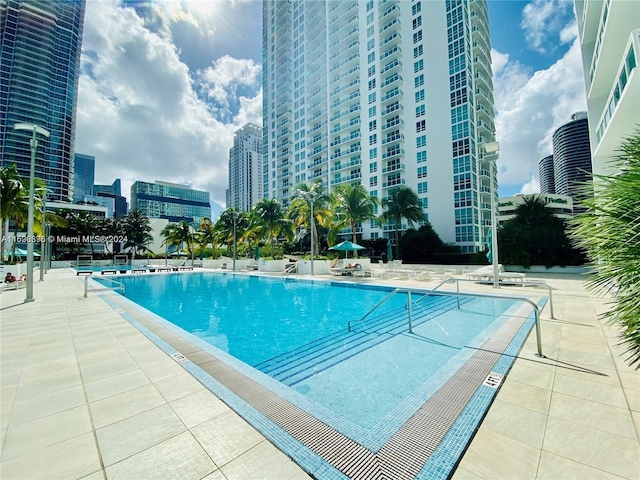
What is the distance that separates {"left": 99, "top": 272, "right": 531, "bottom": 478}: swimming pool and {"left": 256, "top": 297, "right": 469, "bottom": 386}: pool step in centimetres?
2

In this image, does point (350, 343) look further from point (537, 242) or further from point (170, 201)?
point (170, 201)

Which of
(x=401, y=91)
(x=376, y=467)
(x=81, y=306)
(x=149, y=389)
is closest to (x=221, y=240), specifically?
(x=81, y=306)

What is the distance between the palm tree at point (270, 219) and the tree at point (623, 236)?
2345cm

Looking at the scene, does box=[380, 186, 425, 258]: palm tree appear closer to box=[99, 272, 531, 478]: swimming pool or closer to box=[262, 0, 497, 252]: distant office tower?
box=[262, 0, 497, 252]: distant office tower

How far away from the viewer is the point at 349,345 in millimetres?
5926

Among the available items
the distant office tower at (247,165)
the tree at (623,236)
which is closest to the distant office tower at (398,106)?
the tree at (623,236)

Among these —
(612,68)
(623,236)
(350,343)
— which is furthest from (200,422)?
(612,68)

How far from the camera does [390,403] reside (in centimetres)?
364

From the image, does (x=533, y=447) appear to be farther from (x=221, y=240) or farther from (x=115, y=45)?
(x=221, y=240)

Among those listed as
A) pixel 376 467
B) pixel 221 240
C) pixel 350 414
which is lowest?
Answer: pixel 350 414

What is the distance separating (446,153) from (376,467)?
41068 millimetres

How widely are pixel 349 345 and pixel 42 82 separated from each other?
398ft

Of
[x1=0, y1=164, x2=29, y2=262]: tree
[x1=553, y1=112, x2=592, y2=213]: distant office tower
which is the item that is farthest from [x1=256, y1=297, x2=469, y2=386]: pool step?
[x1=553, y1=112, x2=592, y2=213]: distant office tower

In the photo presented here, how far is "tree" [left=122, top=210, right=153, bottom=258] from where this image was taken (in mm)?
44000
